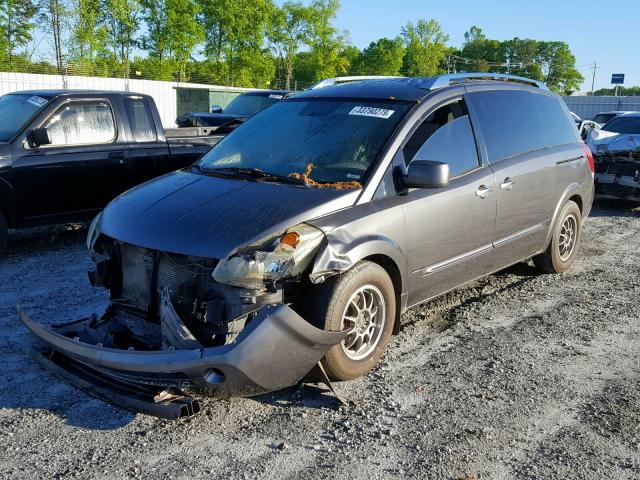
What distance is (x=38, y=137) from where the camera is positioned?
7.10 metres

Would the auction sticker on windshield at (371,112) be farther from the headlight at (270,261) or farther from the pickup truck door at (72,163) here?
the pickup truck door at (72,163)

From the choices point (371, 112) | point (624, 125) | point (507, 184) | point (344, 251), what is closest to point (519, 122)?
point (507, 184)

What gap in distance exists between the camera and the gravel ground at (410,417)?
10.6ft

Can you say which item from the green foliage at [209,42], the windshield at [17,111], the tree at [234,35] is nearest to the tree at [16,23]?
the green foliage at [209,42]

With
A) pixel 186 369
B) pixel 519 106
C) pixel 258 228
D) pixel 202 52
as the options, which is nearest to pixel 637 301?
pixel 519 106

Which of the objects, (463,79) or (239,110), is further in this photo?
(239,110)

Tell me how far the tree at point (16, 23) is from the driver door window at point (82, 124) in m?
29.1

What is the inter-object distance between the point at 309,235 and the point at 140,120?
5196mm

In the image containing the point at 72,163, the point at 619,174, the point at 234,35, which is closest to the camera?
the point at 72,163

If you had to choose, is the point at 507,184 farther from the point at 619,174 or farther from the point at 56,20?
the point at 56,20

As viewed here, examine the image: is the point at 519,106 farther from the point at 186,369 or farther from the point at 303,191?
the point at 186,369

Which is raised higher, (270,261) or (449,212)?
(449,212)

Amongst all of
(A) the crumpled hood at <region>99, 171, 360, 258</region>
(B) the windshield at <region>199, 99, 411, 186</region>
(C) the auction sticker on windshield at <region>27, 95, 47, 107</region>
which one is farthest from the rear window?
(C) the auction sticker on windshield at <region>27, 95, 47, 107</region>

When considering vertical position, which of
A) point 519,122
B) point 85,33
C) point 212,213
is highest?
point 85,33
